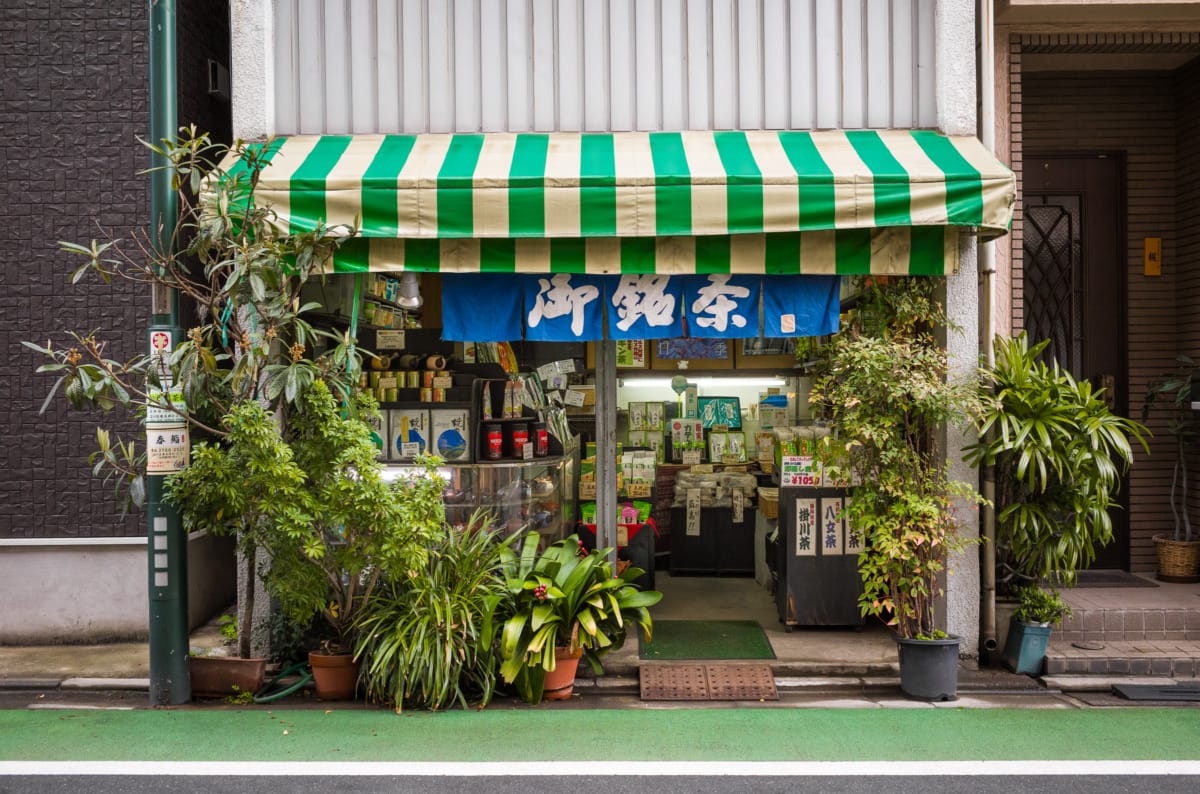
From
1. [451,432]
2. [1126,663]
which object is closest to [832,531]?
[1126,663]

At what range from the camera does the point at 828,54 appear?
793 centimetres

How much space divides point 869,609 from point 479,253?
4.26 m

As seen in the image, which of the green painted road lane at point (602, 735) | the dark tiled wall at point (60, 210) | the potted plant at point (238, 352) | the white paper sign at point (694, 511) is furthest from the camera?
the white paper sign at point (694, 511)

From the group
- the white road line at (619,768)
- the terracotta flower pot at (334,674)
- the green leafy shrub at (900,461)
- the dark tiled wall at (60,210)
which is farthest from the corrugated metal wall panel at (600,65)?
the white road line at (619,768)

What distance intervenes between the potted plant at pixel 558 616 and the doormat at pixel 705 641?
0.66 meters

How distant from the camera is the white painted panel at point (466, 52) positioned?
8008mm

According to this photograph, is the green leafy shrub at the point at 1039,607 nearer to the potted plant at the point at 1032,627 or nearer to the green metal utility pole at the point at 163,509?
the potted plant at the point at 1032,627

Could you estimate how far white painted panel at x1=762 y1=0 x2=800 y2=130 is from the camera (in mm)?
7941

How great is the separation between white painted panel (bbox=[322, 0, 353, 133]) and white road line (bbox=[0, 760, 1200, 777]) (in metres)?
5.47

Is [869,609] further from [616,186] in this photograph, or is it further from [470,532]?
[616,186]

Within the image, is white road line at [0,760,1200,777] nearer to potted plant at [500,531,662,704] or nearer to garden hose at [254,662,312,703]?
potted plant at [500,531,662,704]

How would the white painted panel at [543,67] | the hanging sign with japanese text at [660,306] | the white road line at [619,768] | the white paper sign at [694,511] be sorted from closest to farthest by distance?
1. the white road line at [619,768]
2. the hanging sign with japanese text at [660,306]
3. the white painted panel at [543,67]
4. the white paper sign at [694,511]

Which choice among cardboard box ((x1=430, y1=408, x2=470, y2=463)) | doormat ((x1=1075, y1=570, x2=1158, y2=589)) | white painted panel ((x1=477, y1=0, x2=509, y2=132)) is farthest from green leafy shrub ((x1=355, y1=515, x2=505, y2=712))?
doormat ((x1=1075, y1=570, x2=1158, y2=589))

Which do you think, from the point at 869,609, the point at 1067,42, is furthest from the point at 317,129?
the point at 1067,42
